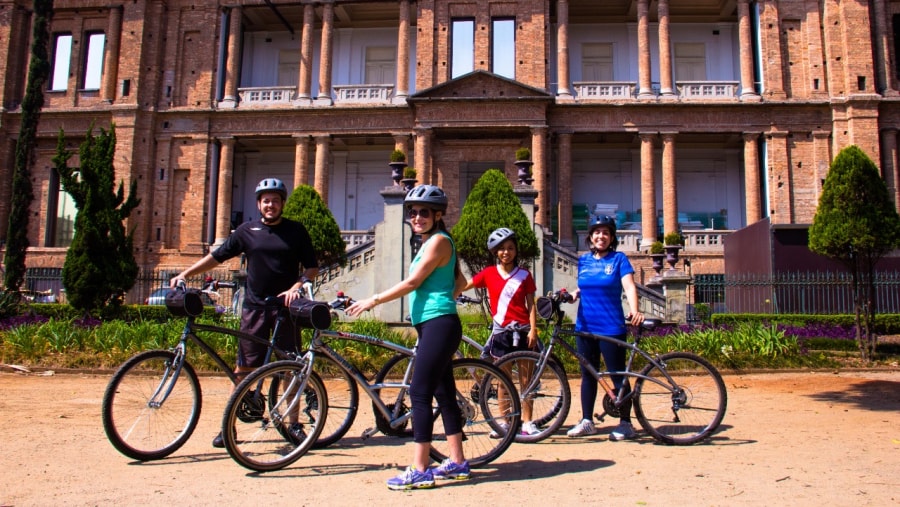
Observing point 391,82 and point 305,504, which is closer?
point 305,504

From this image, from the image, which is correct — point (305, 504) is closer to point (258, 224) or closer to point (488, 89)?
point (258, 224)

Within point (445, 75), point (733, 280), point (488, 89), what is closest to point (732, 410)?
point (733, 280)

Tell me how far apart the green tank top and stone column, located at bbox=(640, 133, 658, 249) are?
20.6 metres

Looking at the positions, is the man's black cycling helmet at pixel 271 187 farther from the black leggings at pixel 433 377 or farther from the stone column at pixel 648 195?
the stone column at pixel 648 195

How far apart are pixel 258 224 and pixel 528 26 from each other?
22.3m

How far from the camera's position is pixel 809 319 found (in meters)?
13.8

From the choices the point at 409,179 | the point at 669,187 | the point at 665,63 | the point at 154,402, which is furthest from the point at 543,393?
the point at 665,63

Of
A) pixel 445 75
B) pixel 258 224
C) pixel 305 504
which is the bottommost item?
pixel 305 504

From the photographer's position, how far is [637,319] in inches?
202

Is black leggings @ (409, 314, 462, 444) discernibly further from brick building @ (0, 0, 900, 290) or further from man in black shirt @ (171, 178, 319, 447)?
brick building @ (0, 0, 900, 290)

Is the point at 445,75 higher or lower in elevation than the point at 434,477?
higher

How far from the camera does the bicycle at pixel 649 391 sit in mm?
5164

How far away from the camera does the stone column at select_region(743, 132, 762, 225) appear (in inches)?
954

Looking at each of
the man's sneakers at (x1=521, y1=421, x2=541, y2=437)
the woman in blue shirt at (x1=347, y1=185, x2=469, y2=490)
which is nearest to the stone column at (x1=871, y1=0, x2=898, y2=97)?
the man's sneakers at (x1=521, y1=421, x2=541, y2=437)
